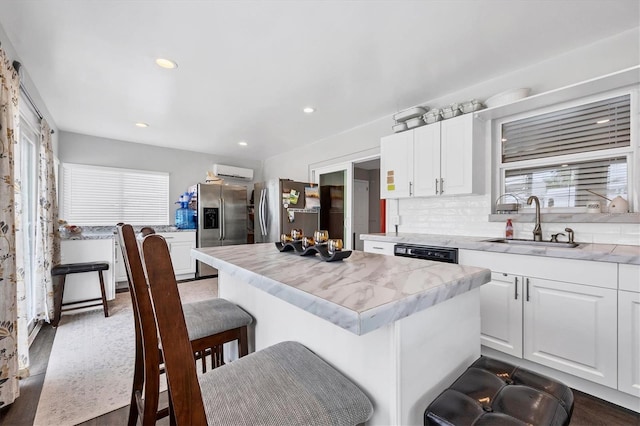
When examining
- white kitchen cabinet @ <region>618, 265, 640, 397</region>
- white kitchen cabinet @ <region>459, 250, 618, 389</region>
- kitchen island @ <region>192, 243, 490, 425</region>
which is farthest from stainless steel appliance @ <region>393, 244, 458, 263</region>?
kitchen island @ <region>192, 243, 490, 425</region>

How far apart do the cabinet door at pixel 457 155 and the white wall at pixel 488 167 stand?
0.31 metres

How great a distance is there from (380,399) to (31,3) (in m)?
2.85

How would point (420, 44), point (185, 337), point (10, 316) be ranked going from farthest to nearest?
point (420, 44) → point (10, 316) → point (185, 337)

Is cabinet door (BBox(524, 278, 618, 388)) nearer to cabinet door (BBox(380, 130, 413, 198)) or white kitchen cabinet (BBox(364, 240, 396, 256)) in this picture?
white kitchen cabinet (BBox(364, 240, 396, 256))

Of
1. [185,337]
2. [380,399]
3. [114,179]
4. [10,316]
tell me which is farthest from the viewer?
[114,179]

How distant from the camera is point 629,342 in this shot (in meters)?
1.57

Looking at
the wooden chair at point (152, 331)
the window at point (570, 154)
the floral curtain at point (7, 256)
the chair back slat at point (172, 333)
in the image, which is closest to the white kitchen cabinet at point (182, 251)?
the floral curtain at point (7, 256)

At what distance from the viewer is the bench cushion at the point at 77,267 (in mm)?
3017

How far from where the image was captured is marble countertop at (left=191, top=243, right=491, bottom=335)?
679 millimetres

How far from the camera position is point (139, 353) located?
1.34 metres

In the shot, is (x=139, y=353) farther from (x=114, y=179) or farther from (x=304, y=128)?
(x=114, y=179)

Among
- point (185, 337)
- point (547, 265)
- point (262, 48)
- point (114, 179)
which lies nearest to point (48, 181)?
point (114, 179)

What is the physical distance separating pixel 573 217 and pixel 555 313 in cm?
86

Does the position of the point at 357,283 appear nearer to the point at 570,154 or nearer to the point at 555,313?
the point at 555,313
